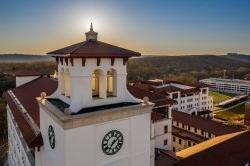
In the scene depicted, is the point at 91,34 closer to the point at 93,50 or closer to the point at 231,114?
the point at 93,50

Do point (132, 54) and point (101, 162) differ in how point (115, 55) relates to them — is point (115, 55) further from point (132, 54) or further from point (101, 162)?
point (101, 162)

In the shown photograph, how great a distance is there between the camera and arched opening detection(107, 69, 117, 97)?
45.7 feet

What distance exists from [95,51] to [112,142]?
5.02 meters

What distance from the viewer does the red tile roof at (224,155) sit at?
20.9m

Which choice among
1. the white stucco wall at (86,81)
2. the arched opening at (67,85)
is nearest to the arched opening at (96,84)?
the white stucco wall at (86,81)

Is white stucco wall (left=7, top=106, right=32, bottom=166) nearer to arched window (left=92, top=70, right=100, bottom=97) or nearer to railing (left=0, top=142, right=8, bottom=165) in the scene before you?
arched window (left=92, top=70, right=100, bottom=97)

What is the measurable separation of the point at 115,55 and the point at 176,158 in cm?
1620

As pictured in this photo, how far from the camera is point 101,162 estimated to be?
43.1ft

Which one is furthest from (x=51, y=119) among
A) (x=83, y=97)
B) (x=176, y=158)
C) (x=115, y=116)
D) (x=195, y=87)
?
(x=195, y=87)

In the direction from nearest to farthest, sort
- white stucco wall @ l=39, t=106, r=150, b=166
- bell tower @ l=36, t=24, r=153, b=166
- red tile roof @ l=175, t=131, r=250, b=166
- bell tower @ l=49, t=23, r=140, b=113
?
white stucco wall @ l=39, t=106, r=150, b=166
bell tower @ l=36, t=24, r=153, b=166
bell tower @ l=49, t=23, r=140, b=113
red tile roof @ l=175, t=131, r=250, b=166

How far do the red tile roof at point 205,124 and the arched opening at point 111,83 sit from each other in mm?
29508

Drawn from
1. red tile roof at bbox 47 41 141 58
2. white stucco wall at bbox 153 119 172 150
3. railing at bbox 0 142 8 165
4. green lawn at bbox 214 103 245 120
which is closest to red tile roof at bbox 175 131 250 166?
white stucco wall at bbox 153 119 172 150

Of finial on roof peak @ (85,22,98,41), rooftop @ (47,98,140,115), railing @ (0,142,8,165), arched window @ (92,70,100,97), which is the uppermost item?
finial on roof peak @ (85,22,98,41)

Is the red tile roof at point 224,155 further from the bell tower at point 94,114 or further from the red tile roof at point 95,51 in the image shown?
the red tile roof at point 95,51
